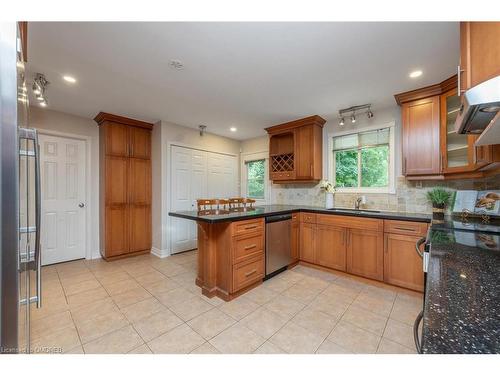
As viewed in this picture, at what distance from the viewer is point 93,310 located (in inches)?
82.2

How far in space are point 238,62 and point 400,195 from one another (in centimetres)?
276

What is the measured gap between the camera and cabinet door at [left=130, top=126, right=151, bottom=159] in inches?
148

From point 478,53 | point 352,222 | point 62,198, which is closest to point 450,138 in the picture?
point 352,222

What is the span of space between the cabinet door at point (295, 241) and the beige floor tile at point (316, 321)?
113 centimetres

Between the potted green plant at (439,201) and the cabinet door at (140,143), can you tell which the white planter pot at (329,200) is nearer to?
the potted green plant at (439,201)

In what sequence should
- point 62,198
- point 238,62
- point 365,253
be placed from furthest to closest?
point 62,198, point 365,253, point 238,62

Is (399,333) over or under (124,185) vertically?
under

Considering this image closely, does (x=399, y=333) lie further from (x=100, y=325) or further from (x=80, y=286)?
(x=80, y=286)

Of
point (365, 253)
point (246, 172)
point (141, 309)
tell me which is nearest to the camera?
point (141, 309)

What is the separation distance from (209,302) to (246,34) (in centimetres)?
254

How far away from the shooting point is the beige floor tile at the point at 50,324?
1.75 meters

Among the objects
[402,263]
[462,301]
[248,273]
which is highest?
[462,301]

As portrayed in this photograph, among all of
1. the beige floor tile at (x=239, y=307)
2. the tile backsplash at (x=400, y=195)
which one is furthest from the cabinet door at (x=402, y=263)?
the beige floor tile at (x=239, y=307)

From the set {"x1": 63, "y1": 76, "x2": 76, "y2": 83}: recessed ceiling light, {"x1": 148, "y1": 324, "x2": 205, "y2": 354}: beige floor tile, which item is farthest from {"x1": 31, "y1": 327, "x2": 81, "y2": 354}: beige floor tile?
{"x1": 63, "y1": 76, "x2": 76, "y2": 83}: recessed ceiling light
